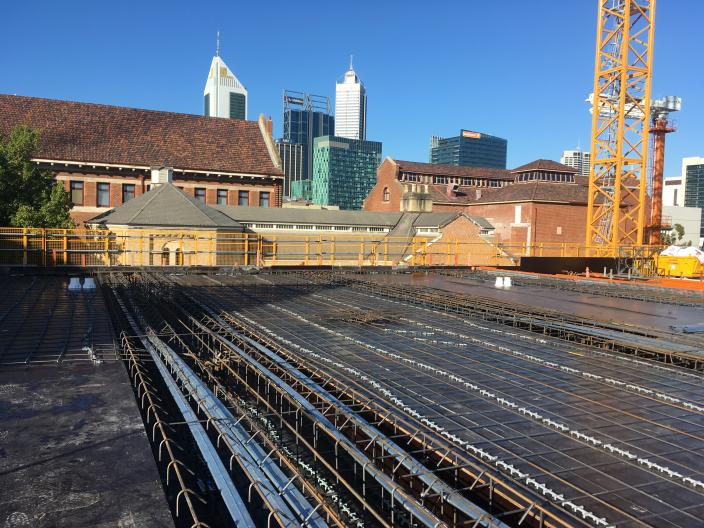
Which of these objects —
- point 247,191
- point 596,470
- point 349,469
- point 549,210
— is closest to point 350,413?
point 349,469

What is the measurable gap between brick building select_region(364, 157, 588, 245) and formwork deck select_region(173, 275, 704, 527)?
47226 mm

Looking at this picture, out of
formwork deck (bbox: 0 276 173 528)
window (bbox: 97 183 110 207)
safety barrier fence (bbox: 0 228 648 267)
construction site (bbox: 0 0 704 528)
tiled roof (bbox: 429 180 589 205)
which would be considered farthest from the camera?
tiled roof (bbox: 429 180 589 205)

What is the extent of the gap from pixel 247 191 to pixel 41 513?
4609 centimetres

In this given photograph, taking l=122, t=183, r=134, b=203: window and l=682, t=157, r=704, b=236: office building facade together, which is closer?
l=122, t=183, r=134, b=203: window

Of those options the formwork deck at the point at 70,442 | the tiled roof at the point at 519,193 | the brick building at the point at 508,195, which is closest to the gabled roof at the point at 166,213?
the brick building at the point at 508,195

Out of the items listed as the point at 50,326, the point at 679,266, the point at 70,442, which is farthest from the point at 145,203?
the point at 70,442

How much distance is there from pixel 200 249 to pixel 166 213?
3.57 m

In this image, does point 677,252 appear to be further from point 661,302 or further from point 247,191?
point 247,191

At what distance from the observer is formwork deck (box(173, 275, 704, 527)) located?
424 centimetres

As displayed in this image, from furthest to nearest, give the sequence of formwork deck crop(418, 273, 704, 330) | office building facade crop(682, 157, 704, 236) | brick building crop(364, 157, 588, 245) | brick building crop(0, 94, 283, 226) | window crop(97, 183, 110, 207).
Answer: office building facade crop(682, 157, 704, 236) → brick building crop(364, 157, 588, 245) → window crop(97, 183, 110, 207) → brick building crop(0, 94, 283, 226) → formwork deck crop(418, 273, 704, 330)

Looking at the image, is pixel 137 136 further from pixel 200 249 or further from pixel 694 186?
pixel 694 186

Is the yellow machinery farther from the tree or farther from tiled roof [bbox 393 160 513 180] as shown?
tiled roof [bbox 393 160 513 180]

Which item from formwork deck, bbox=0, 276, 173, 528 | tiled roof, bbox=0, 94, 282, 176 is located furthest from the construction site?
tiled roof, bbox=0, 94, 282, 176

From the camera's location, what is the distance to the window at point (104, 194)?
4362 centimetres
